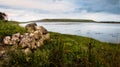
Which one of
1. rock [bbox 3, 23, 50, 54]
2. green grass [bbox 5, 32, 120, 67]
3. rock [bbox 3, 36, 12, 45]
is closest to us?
green grass [bbox 5, 32, 120, 67]

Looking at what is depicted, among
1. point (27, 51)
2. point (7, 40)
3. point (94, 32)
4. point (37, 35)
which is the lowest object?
point (94, 32)

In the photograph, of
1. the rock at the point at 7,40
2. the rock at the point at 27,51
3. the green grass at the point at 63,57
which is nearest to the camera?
the green grass at the point at 63,57

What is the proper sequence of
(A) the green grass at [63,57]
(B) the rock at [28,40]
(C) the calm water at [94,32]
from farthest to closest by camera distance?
(C) the calm water at [94,32], (B) the rock at [28,40], (A) the green grass at [63,57]

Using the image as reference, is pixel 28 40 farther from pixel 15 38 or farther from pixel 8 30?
pixel 8 30

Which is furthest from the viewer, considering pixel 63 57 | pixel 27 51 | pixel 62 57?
pixel 27 51

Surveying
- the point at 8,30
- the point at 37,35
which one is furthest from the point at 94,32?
the point at 37,35

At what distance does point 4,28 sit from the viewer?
13.8 metres

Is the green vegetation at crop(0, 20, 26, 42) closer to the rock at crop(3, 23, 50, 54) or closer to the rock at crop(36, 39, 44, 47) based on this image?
the rock at crop(3, 23, 50, 54)

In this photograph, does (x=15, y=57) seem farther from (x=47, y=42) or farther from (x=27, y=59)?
(x=47, y=42)

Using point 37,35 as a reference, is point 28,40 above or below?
below

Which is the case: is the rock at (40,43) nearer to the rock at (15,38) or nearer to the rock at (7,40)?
the rock at (15,38)

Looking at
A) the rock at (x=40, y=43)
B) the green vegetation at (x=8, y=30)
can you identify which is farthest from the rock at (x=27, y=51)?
the green vegetation at (x=8, y=30)

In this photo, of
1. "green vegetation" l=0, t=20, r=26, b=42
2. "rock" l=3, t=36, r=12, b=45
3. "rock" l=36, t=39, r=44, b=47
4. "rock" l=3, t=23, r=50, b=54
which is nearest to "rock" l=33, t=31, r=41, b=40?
"rock" l=3, t=23, r=50, b=54

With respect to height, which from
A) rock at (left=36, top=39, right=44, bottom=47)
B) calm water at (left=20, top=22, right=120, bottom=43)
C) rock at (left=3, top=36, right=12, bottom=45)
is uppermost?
rock at (left=3, top=36, right=12, bottom=45)
